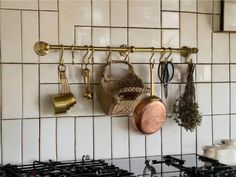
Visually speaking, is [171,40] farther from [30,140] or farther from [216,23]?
[30,140]

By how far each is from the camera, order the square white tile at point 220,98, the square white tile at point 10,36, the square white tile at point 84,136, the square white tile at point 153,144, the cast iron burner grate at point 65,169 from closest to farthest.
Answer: the cast iron burner grate at point 65,169 → the square white tile at point 10,36 → the square white tile at point 84,136 → the square white tile at point 153,144 → the square white tile at point 220,98

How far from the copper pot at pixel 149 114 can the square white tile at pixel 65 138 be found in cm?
25

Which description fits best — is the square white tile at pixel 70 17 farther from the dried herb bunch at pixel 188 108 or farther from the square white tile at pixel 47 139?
the dried herb bunch at pixel 188 108

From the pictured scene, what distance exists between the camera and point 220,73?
1871mm

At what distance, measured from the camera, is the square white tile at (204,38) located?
1.84 m

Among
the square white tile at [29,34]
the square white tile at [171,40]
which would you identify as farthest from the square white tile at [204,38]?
the square white tile at [29,34]

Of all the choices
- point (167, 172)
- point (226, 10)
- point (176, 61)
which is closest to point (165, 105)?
point (176, 61)

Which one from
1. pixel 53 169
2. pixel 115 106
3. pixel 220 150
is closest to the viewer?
pixel 53 169

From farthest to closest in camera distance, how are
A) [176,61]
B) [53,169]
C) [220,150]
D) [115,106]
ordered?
[176,61]
[220,150]
[115,106]
[53,169]

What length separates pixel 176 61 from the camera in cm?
180

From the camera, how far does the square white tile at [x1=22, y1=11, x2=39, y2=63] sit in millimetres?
1577

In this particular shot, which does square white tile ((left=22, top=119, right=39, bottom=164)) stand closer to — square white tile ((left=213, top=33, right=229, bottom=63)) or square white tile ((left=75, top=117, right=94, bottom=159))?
square white tile ((left=75, top=117, right=94, bottom=159))

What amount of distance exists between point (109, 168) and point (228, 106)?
685 mm

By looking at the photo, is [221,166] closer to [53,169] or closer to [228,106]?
[228,106]
